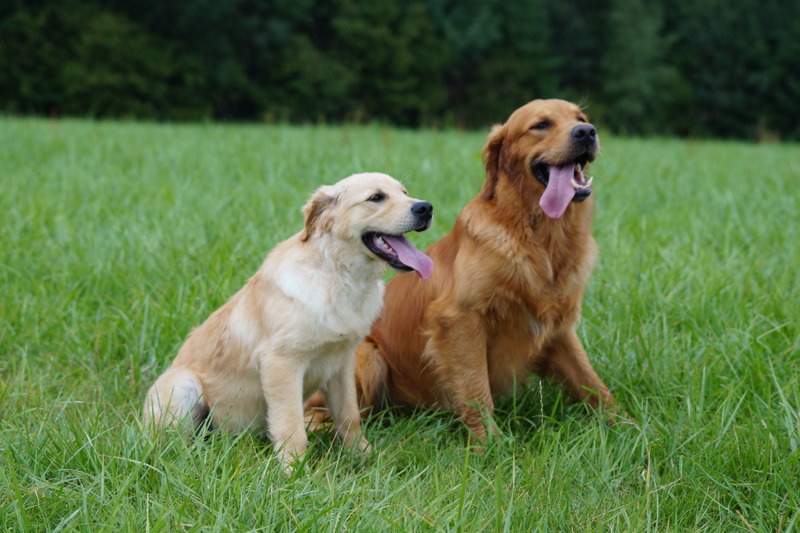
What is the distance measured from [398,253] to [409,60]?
87.7 ft

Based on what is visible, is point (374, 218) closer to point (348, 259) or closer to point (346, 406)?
point (348, 259)

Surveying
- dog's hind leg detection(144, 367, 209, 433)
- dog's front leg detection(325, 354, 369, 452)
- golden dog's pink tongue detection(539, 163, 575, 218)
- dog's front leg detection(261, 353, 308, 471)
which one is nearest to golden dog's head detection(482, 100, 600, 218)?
golden dog's pink tongue detection(539, 163, 575, 218)

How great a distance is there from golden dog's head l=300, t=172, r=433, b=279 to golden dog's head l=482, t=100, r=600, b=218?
518mm

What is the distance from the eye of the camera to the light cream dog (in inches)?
102

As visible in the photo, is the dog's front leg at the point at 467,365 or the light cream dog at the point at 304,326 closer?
the light cream dog at the point at 304,326

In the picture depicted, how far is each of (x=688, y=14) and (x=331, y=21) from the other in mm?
16454

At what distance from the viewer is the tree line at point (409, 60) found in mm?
25359

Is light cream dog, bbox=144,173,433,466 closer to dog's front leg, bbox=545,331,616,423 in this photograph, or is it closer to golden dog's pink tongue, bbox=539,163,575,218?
golden dog's pink tongue, bbox=539,163,575,218

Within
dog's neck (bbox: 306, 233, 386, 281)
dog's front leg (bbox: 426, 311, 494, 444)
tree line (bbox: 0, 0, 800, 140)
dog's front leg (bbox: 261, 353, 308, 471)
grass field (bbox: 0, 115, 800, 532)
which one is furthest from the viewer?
tree line (bbox: 0, 0, 800, 140)

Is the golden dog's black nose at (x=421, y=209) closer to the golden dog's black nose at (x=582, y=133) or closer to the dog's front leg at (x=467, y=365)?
the dog's front leg at (x=467, y=365)

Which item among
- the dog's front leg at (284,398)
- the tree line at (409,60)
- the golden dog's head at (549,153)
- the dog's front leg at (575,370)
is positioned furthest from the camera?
the tree line at (409,60)

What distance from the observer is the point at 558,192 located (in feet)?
9.30

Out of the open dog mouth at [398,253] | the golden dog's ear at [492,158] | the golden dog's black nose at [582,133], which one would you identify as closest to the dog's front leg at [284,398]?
the open dog mouth at [398,253]

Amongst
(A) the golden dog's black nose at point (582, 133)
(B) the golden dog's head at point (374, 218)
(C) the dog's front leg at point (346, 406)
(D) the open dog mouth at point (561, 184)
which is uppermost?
(A) the golden dog's black nose at point (582, 133)
